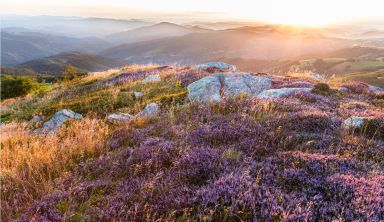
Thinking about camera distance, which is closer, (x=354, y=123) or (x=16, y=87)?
(x=354, y=123)

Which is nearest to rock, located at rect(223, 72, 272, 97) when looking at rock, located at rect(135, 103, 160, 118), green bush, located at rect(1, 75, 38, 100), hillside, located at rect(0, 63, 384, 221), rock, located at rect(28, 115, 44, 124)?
rock, located at rect(135, 103, 160, 118)

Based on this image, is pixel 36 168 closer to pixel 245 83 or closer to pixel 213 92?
pixel 213 92

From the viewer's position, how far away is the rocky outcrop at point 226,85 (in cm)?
1483

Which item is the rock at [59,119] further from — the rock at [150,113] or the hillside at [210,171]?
the rock at [150,113]

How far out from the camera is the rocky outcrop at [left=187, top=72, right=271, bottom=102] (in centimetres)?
1483

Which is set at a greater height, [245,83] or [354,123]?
[354,123]

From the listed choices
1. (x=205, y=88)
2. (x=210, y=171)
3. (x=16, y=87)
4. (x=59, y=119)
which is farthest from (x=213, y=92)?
(x=16, y=87)

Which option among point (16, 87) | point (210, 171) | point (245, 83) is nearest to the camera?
point (210, 171)

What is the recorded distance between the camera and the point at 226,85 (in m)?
16.5

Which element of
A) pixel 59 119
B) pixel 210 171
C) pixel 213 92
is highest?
pixel 210 171

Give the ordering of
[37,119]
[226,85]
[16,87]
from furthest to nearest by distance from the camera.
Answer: [16,87]
[226,85]
[37,119]

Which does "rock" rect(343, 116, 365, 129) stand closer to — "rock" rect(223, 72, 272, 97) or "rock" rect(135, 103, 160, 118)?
"rock" rect(135, 103, 160, 118)

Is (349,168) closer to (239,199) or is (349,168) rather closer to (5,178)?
(239,199)

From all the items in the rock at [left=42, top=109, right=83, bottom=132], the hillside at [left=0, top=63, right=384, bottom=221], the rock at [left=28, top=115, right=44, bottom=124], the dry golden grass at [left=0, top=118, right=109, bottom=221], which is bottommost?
the rock at [left=28, top=115, right=44, bottom=124]
